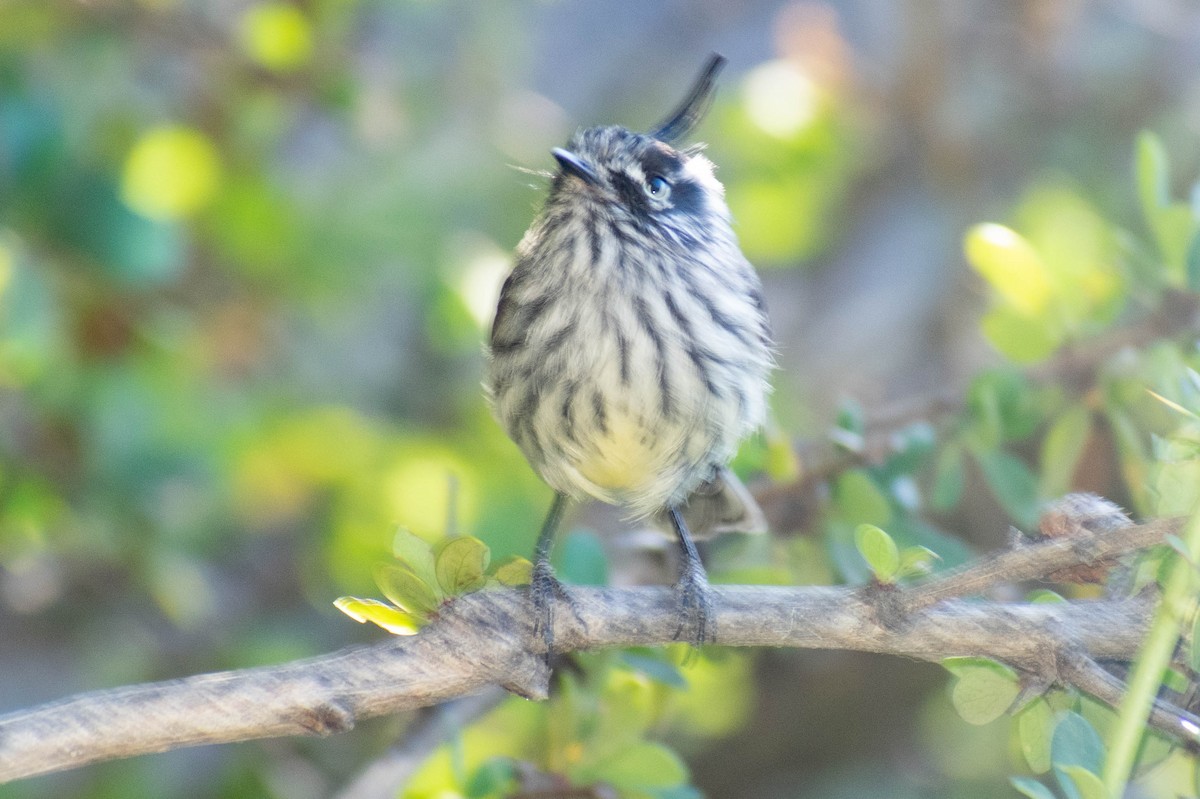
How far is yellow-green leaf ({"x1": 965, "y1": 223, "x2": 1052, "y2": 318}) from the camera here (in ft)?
9.11

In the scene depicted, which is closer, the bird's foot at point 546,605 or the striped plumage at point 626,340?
the bird's foot at point 546,605

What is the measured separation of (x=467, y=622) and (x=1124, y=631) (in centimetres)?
101

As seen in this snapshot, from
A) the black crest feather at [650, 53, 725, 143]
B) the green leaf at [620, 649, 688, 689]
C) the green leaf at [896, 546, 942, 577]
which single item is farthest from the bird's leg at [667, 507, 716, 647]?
the black crest feather at [650, 53, 725, 143]

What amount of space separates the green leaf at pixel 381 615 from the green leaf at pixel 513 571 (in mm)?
203

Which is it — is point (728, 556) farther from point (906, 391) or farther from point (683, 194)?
point (906, 391)

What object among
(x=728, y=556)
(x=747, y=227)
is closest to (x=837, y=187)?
(x=747, y=227)

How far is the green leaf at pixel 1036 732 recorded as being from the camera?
2.05 meters

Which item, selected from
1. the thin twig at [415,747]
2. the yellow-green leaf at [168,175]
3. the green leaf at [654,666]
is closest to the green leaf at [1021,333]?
the green leaf at [654,666]

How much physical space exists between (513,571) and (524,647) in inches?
7.5

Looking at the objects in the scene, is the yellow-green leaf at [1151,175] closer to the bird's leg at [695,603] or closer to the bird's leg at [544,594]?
the bird's leg at [695,603]

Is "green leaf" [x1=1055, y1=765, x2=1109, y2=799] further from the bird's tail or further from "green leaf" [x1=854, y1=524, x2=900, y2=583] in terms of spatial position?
the bird's tail

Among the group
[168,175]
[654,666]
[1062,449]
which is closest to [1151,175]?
[1062,449]

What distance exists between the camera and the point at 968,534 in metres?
4.67

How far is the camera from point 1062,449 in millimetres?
2834
